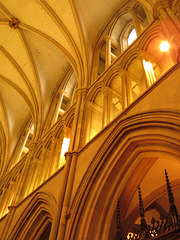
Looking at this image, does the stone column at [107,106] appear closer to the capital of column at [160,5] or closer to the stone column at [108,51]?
the stone column at [108,51]

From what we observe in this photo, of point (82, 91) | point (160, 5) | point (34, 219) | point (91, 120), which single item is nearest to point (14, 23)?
point (82, 91)

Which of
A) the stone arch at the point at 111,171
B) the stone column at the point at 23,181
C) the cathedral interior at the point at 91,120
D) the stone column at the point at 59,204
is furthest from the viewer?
the stone column at the point at 23,181

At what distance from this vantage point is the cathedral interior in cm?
546

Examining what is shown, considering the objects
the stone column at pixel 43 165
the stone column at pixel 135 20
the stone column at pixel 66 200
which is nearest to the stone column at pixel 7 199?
the stone column at pixel 43 165


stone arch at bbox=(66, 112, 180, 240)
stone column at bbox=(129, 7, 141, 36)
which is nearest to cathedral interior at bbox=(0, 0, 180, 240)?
stone arch at bbox=(66, 112, 180, 240)

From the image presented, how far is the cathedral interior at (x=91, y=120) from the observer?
5.46 metres

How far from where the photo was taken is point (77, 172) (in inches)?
259

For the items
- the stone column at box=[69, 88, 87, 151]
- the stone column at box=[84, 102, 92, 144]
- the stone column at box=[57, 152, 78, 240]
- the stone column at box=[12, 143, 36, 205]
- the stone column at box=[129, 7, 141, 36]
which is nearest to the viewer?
the stone column at box=[57, 152, 78, 240]

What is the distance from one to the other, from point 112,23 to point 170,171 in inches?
260

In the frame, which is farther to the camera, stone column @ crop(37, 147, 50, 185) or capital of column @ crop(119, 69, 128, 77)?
stone column @ crop(37, 147, 50, 185)

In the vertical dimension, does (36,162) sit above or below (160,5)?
below

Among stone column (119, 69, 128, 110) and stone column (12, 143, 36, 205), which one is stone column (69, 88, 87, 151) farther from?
stone column (12, 143, 36, 205)

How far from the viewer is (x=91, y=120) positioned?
825cm

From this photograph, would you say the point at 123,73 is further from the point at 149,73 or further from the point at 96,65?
the point at 96,65
